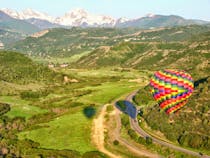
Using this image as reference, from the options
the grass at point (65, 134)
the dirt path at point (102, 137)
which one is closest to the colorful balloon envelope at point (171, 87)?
the dirt path at point (102, 137)

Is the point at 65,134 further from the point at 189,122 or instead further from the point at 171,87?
the point at 171,87

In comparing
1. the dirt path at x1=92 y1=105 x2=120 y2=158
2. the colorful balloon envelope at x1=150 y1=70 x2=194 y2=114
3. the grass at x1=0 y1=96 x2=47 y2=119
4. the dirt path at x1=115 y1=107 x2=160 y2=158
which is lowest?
the grass at x1=0 y1=96 x2=47 y2=119

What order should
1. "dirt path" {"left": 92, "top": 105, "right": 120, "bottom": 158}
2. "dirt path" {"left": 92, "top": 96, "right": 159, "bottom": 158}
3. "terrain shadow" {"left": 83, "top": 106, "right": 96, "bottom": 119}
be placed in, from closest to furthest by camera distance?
"dirt path" {"left": 92, "top": 96, "right": 159, "bottom": 158}, "dirt path" {"left": 92, "top": 105, "right": 120, "bottom": 158}, "terrain shadow" {"left": 83, "top": 106, "right": 96, "bottom": 119}

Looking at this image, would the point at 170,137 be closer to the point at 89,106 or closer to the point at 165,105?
the point at 165,105

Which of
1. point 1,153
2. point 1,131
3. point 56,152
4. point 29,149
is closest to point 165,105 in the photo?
point 56,152

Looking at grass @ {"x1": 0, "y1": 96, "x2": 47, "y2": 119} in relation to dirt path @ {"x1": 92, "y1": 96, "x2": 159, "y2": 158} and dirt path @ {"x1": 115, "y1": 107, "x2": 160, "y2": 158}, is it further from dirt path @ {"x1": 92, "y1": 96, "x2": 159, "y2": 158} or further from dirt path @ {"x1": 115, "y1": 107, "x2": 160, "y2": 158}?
dirt path @ {"x1": 115, "y1": 107, "x2": 160, "y2": 158}

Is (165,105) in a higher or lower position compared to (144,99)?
higher

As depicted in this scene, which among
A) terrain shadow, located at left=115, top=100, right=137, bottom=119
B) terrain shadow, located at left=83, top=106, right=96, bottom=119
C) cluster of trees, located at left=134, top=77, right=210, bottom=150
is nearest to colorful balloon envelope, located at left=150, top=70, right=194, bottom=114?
cluster of trees, located at left=134, top=77, right=210, bottom=150
